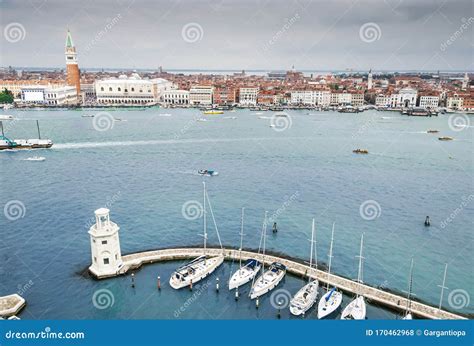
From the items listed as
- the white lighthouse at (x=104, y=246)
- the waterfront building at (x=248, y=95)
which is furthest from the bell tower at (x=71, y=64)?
the white lighthouse at (x=104, y=246)

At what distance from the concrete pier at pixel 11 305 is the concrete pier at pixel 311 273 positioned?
1316 mm

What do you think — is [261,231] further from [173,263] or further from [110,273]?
[110,273]

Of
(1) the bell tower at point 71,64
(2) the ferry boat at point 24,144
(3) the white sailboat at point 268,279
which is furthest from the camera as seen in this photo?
(1) the bell tower at point 71,64

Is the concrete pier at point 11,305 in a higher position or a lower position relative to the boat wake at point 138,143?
lower

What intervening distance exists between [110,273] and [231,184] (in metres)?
7.11

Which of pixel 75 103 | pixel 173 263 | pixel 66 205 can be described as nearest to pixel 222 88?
pixel 75 103

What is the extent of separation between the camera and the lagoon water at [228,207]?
23.1 ft

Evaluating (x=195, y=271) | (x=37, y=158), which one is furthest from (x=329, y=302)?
(x=37, y=158)

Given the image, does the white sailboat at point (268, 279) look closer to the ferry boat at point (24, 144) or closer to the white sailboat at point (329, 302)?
the white sailboat at point (329, 302)

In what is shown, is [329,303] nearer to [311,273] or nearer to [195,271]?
[311,273]

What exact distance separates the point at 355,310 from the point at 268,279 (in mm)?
1638

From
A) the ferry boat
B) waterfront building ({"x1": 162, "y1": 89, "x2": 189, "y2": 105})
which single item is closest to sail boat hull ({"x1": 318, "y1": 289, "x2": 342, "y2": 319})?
the ferry boat

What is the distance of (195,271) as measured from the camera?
7.51 m

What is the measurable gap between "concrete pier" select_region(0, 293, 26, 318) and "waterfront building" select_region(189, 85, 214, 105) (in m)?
39.2
